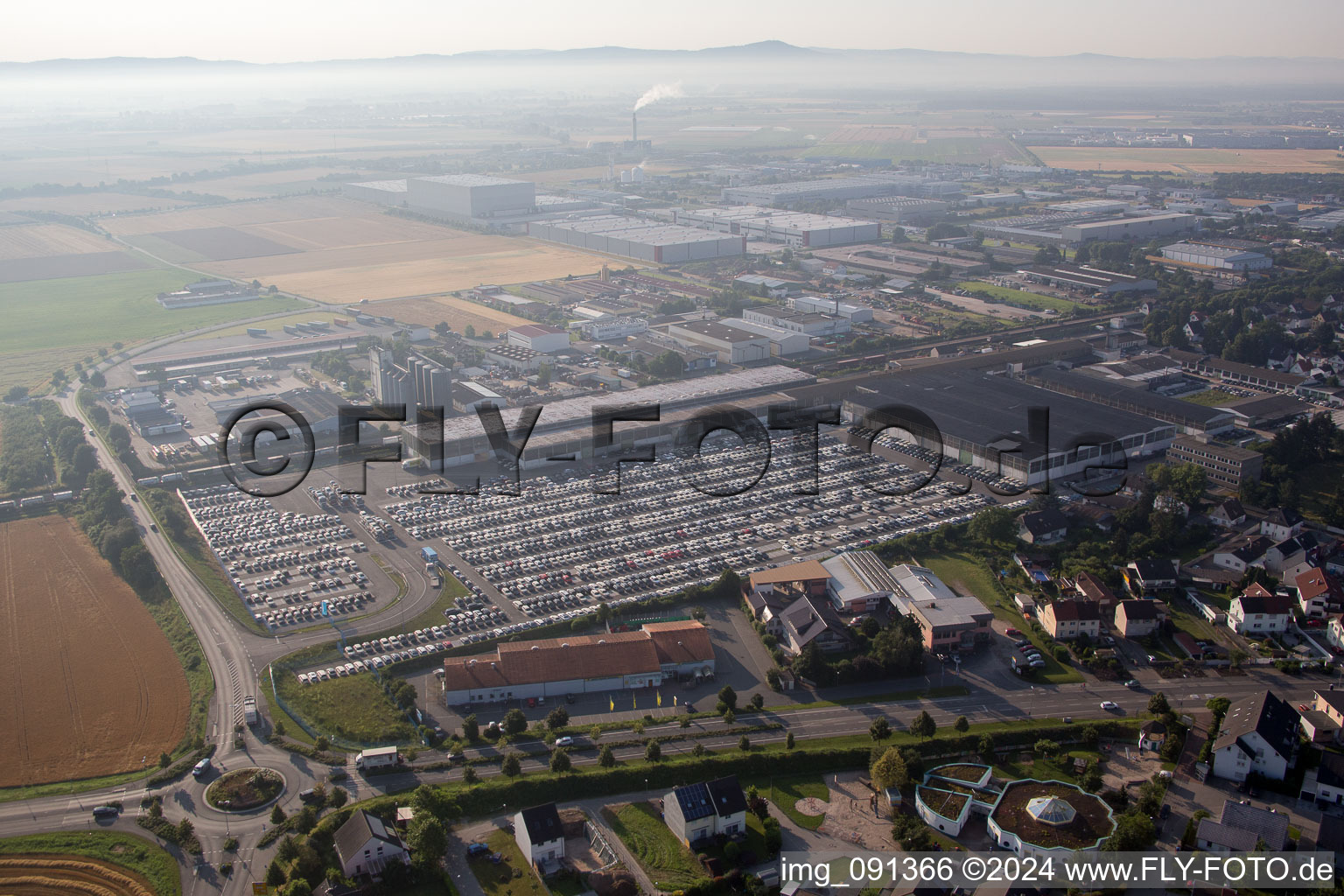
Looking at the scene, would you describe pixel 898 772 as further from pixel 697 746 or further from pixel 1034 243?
pixel 1034 243

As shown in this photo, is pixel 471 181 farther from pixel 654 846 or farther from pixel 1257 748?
pixel 1257 748

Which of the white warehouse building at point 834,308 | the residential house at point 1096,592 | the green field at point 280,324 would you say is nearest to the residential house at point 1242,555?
the residential house at point 1096,592

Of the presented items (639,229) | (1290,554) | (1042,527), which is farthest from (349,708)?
(639,229)

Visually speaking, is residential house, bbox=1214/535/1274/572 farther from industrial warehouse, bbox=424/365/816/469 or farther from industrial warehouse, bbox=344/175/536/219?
industrial warehouse, bbox=344/175/536/219

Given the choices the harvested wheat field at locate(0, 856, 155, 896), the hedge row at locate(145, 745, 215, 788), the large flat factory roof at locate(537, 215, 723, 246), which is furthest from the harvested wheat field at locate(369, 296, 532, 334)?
the harvested wheat field at locate(0, 856, 155, 896)

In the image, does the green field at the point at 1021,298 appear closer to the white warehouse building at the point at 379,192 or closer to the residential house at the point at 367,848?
the residential house at the point at 367,848
